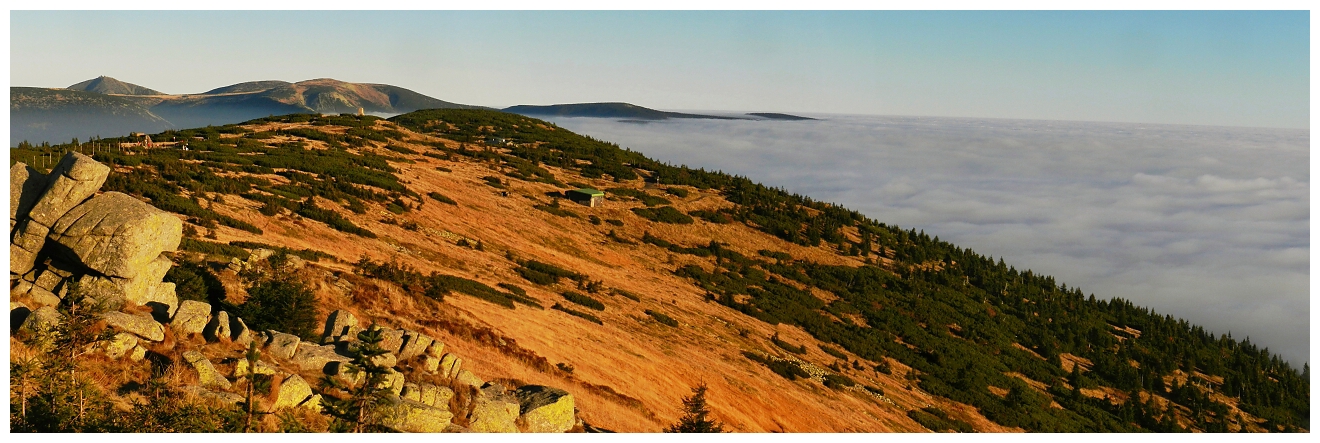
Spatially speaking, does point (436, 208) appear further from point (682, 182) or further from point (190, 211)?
point (682, 182)

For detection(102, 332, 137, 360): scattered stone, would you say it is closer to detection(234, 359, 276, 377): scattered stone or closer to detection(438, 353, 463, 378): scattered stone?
detection(234, 359, 276, 377): scattered stone

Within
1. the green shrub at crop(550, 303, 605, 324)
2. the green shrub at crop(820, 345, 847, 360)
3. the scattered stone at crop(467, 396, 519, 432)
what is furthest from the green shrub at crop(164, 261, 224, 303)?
the green shrub at crop(820, 345, 847, 360)

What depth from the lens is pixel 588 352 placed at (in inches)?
1160

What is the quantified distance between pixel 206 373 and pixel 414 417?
469 cm

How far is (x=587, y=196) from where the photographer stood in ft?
245

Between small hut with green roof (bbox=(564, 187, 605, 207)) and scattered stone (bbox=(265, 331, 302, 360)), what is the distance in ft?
180

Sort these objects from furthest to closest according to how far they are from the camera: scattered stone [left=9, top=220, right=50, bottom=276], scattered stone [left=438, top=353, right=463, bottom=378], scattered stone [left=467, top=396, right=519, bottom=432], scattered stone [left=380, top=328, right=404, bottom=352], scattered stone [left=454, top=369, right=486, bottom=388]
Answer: scattered stone [left=438, top=353, right=463, bottom=378], scattered stone [left=380, top=328, right=404, bottom=352], scattered stone [left=454, top=369, right=486, bottom=388], scattered stone [left=9, top=220, right=50, bottom=276], scattered stone [left=467, top=396, right=519, bottom=432]

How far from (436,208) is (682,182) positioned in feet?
142

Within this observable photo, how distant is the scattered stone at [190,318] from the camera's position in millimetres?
18672

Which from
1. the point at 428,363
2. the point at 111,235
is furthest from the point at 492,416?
the point at 111,235

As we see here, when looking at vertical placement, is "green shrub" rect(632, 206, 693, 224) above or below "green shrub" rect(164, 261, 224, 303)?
below

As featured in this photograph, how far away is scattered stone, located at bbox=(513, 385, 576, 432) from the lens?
19078mm

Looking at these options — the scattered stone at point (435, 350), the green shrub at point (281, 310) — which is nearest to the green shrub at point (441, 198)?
the green shrub at point (281, 310)

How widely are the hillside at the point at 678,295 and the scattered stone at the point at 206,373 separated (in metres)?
7.84
